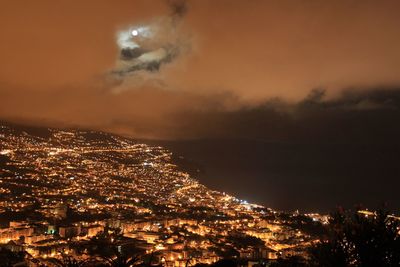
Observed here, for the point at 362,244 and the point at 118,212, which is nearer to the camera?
the point at 362,244

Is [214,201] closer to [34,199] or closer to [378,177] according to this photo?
[34,199]

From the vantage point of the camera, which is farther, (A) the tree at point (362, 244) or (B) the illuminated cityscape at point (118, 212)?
(B) the illuminated cityscape at point (118, 212)

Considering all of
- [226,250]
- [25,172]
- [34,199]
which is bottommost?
[226,250]

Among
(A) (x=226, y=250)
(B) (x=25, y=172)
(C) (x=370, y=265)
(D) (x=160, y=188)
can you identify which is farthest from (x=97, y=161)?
(C) (x=370, y=265)

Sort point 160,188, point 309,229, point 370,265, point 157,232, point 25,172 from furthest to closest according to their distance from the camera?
point 160,188
point 25,172
point 309,229
point 157,232
point 370,265

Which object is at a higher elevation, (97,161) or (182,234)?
(97,161)

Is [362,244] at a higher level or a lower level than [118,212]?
A: lower

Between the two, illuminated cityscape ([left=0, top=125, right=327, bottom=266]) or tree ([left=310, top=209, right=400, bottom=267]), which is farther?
illuminated cityscape ([left=0, top=125, right=327, bottom=266])

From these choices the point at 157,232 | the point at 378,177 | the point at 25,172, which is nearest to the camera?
the point at 157,232

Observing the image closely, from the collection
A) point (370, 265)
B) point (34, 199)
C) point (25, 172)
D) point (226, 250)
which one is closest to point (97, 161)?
point (25, 172)

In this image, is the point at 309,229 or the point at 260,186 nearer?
the point at 309,229
